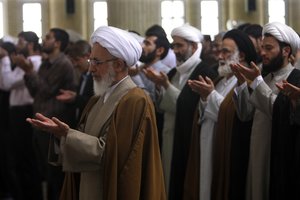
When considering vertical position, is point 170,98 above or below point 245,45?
below

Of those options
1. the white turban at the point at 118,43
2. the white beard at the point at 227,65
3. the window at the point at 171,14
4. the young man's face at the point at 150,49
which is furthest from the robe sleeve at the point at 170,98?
the window at the point at 171,14

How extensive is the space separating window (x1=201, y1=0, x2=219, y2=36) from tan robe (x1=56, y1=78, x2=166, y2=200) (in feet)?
72.1

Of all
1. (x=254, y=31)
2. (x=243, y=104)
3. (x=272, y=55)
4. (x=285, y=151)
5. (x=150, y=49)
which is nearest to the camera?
(x=285, y=151)

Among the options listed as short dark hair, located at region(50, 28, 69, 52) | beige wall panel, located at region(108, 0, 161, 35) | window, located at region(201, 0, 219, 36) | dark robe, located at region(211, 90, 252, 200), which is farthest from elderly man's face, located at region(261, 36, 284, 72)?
window, located at region(201, 0, 219, 36)

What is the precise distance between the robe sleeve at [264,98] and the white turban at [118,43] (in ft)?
3.71

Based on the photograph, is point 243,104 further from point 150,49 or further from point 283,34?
point 150,49

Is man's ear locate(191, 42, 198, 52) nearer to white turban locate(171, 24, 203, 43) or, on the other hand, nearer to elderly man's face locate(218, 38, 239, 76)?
white turban locate(171, 24, 203, 43)

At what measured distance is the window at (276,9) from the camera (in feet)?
82.6

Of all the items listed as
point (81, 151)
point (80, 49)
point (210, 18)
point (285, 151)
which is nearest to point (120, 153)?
point (81, 151)

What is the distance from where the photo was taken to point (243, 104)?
596 cm

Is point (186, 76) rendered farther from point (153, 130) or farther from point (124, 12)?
point (124, 12)

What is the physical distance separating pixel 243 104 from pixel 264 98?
0.33 metres

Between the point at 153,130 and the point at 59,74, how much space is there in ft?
12.3

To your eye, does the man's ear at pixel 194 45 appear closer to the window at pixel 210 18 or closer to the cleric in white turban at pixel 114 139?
the cleric in white turban at pixel 114 139
